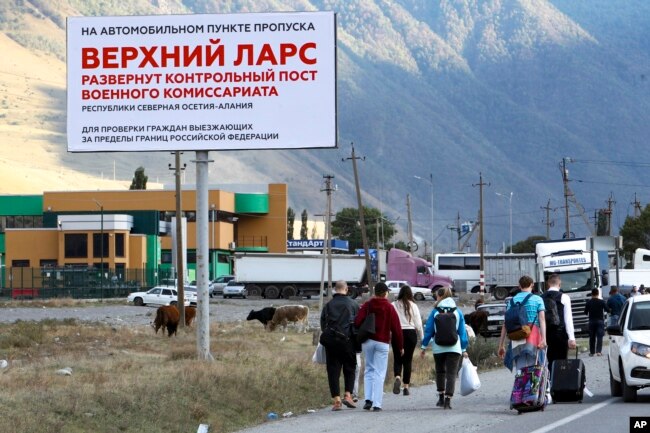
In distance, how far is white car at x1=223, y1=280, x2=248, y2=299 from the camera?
91000 millimetres

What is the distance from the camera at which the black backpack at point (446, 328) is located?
18984 mm

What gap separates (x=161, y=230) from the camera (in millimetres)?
107250

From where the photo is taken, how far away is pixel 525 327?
18312 millimetres

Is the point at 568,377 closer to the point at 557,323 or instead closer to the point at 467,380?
the point at 557,323

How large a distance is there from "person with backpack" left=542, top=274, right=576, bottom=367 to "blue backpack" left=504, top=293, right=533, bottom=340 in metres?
1.03

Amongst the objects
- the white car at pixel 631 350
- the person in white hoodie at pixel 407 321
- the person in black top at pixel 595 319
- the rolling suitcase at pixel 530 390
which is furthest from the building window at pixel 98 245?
the rolling suitcase at pixel 530 390

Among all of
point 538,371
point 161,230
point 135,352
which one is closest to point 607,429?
point 538,371

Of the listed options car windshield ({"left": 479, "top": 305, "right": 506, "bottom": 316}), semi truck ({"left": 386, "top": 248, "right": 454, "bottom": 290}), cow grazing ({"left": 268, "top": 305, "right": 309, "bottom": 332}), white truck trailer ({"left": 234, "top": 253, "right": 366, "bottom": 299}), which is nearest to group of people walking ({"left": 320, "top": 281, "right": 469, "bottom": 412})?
cow grazing ({"left": 268, "top": 305, "right": 309, "bottom": 332})

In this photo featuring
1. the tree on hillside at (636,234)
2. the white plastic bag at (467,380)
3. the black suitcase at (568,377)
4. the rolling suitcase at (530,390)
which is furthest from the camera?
the tree on hillside at (636,234)

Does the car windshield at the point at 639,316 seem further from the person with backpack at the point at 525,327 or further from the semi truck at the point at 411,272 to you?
the semi truck at the point at 411,272

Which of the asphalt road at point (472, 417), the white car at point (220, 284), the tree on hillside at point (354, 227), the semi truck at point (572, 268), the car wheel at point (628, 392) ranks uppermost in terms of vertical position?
the tree on hillside at point (354, 227)

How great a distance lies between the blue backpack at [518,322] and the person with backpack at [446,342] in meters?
0.81

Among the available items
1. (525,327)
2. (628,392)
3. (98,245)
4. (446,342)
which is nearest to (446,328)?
(446,342)

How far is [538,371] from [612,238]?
2512cm
